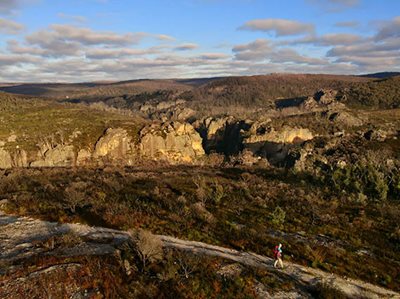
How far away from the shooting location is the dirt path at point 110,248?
20453 millimetres

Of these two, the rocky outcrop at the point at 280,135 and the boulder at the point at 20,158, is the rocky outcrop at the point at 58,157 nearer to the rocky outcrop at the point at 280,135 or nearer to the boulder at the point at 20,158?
the boulder at the point at 20,158

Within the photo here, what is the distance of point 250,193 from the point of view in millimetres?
39312

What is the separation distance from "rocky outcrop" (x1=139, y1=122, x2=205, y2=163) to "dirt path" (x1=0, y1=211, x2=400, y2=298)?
127 meters

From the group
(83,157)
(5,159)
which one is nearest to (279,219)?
(5,159)

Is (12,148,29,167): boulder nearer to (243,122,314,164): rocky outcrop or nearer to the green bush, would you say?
(243,122,314,164): rocky outcrop

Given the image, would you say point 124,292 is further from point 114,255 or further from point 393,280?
point 393,280

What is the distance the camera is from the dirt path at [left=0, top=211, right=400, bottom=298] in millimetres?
20453

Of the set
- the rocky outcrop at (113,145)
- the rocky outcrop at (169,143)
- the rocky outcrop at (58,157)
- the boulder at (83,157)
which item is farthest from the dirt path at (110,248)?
the rocky outcrop at (169,143)

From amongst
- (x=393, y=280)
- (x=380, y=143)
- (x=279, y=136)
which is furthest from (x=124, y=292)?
(x=279, y=136)

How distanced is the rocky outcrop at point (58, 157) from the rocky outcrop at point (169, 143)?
28.3 meters

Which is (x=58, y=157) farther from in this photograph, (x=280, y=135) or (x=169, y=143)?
(x=280, y=135)

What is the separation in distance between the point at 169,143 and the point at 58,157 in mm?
47125

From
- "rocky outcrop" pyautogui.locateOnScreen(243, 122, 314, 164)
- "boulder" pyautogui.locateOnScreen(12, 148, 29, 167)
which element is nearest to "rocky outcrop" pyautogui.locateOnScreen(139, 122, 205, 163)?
"rocky outcrop" pyautogui.locateOnScreen(243, 122, 314, 164)

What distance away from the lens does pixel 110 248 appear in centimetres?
2198
